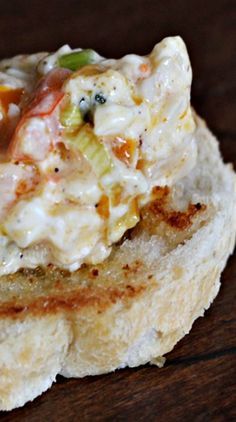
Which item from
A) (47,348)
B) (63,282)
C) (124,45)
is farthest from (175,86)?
(124,45)

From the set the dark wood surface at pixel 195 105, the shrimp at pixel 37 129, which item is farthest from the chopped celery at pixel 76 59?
the dark wood surface at pixel 195 105

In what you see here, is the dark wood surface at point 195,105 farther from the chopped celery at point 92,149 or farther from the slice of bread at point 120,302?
Result: the chopped celery at point 92,149

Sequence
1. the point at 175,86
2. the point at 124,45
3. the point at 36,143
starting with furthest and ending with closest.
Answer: the point at 124,45 → the point at 175,86 → the point at 36,143

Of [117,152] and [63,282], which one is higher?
[117,152]

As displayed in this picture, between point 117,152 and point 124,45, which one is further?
point 124,45

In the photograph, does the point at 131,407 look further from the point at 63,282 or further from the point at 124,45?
the point at 124,45

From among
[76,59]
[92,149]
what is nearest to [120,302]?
[92,149]

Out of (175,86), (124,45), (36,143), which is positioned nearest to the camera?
(36,143)

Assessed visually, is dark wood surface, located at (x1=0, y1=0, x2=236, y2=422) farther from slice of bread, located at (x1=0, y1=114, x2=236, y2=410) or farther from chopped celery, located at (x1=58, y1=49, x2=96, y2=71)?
chopped celery, located at (x1=58, y1=49, x2=96, y2=71)
